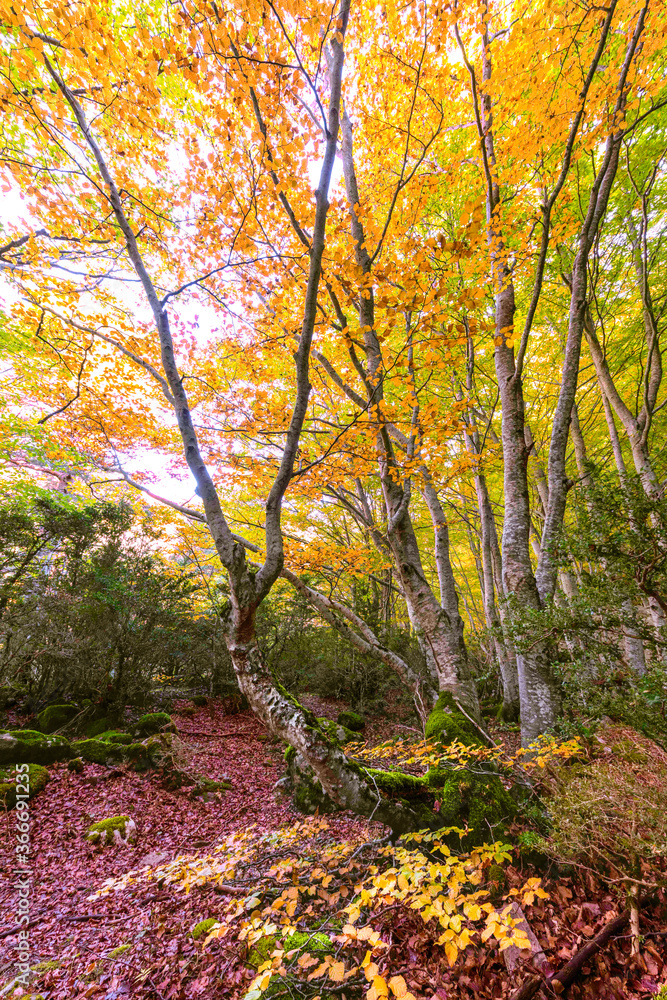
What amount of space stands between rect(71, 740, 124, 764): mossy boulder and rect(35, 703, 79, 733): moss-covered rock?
649 millimetres

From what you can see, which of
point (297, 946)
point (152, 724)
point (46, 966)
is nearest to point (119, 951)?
point (46, 966)

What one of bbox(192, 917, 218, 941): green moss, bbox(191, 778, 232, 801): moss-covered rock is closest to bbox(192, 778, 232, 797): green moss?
bbox(191, 778, 232, 801): moss-covered rock

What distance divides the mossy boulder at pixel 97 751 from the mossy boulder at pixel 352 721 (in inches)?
177

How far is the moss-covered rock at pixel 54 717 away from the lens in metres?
5.84

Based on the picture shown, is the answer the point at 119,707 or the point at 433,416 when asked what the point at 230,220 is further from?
the point at 119,707

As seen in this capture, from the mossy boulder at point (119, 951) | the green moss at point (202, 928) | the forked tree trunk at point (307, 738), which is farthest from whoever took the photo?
the forked tree trunk at point (307, 738)

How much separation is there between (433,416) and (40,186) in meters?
5.54

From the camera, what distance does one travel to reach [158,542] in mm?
7969

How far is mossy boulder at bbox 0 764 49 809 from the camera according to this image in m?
4.36

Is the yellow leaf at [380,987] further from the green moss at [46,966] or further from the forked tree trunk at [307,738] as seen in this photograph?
the green moss at [46,966]

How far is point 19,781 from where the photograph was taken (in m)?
4.55

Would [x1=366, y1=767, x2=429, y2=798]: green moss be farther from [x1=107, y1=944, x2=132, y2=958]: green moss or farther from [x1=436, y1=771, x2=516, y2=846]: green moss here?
[x1=107, y1=944, x2=132, y2=958]: green moss

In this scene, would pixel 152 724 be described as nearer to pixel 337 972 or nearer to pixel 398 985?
pixel 337 972

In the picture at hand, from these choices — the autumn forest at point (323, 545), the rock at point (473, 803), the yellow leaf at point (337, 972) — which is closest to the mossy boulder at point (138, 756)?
the autumn forest at point (323, 545)
